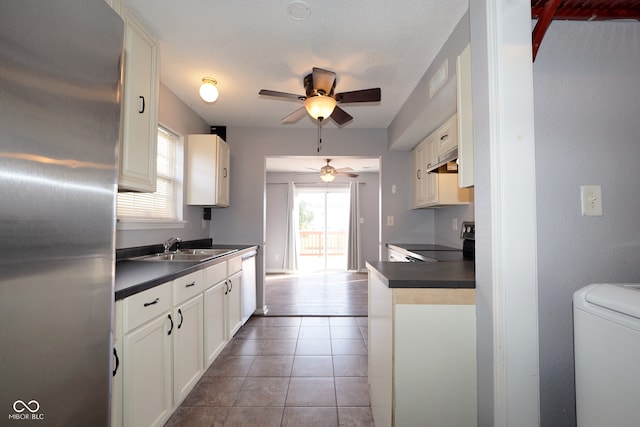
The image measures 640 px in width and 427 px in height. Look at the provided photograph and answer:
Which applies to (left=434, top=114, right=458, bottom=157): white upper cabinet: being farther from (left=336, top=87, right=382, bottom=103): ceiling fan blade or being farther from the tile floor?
the tile floor

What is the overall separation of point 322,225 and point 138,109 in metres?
5.32

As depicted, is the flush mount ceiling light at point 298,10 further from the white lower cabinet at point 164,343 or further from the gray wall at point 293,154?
the gray wall at point 293,154

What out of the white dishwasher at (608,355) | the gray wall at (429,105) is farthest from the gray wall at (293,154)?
the white dishwasher at (608,355)

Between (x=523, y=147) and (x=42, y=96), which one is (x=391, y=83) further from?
(x=42, y=96)

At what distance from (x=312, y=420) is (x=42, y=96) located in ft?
6.40

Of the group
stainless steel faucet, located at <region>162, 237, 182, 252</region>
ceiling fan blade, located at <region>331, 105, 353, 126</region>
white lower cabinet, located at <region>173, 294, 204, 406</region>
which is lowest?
white lower cabinet, located at <region>173, 294, 204, 406</region>

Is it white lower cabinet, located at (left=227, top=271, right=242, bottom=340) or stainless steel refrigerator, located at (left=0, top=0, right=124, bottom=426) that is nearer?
stainless steel refrigerator, located at (left=0, top=0, right=124, bottom=426)

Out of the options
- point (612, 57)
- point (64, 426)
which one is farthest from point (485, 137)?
point (64, 426)

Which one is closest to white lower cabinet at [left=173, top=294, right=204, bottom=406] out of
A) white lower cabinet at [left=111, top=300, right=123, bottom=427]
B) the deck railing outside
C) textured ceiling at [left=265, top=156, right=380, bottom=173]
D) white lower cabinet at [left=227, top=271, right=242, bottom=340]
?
white lower cabinet at [left=111, top=300, right=123, bottom=427]

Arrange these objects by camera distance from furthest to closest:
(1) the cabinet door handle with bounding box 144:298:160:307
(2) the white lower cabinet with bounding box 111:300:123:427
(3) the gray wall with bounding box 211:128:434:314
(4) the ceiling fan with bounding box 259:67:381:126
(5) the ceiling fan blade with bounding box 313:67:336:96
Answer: (3) the gray wall with bounding box 211:128:434:314
(4) the ceiling fan with bounding box 259:67:381:126
(5) the ceiling fan blade with bounding box 313:67:336:96
(1) the cabinet door handle with bounding box 144:298:160:307
(2) the white lower cabinet with bounding box 111:300:123:427

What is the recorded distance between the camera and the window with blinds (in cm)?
236

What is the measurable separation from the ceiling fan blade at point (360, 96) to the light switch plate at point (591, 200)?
146 centimetres

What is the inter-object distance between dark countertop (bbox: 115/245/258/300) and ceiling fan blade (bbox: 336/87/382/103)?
5.40 ft

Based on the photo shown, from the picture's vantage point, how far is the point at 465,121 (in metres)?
1.32
